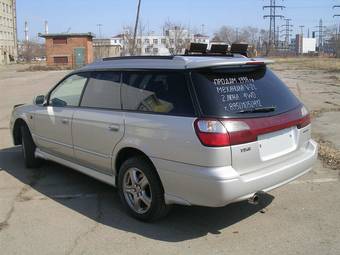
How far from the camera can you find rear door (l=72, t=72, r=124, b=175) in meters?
5.32

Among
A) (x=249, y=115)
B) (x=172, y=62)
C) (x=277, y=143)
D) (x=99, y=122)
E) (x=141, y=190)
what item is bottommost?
(x=141, y=190)

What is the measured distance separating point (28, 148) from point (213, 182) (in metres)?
4.04

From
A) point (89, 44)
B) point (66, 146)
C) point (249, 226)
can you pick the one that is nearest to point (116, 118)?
point (66, 146)

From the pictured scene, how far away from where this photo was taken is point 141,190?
16.6 feet

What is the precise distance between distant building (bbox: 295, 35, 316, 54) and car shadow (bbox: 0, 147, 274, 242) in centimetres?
13973

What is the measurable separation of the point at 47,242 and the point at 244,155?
2035 mm

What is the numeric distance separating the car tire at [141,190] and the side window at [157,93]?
0.58m

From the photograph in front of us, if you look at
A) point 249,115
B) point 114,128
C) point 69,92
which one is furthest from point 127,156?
point 69,92

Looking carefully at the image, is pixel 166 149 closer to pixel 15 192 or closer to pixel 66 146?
pixel 66 146

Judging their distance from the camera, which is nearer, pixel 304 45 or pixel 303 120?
pixel 303 120

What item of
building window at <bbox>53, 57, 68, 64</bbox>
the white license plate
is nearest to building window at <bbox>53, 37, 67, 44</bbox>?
building window at <bbox>53, 57, 68, 64</bbox>

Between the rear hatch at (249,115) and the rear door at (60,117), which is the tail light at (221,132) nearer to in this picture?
the rear hatch at (249,115)

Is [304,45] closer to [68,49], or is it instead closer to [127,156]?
[68,49]

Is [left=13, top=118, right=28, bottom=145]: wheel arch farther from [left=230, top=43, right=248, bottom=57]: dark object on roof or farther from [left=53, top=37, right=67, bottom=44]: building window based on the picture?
[left=53, top=37, right=67, bottom=44]: building window
